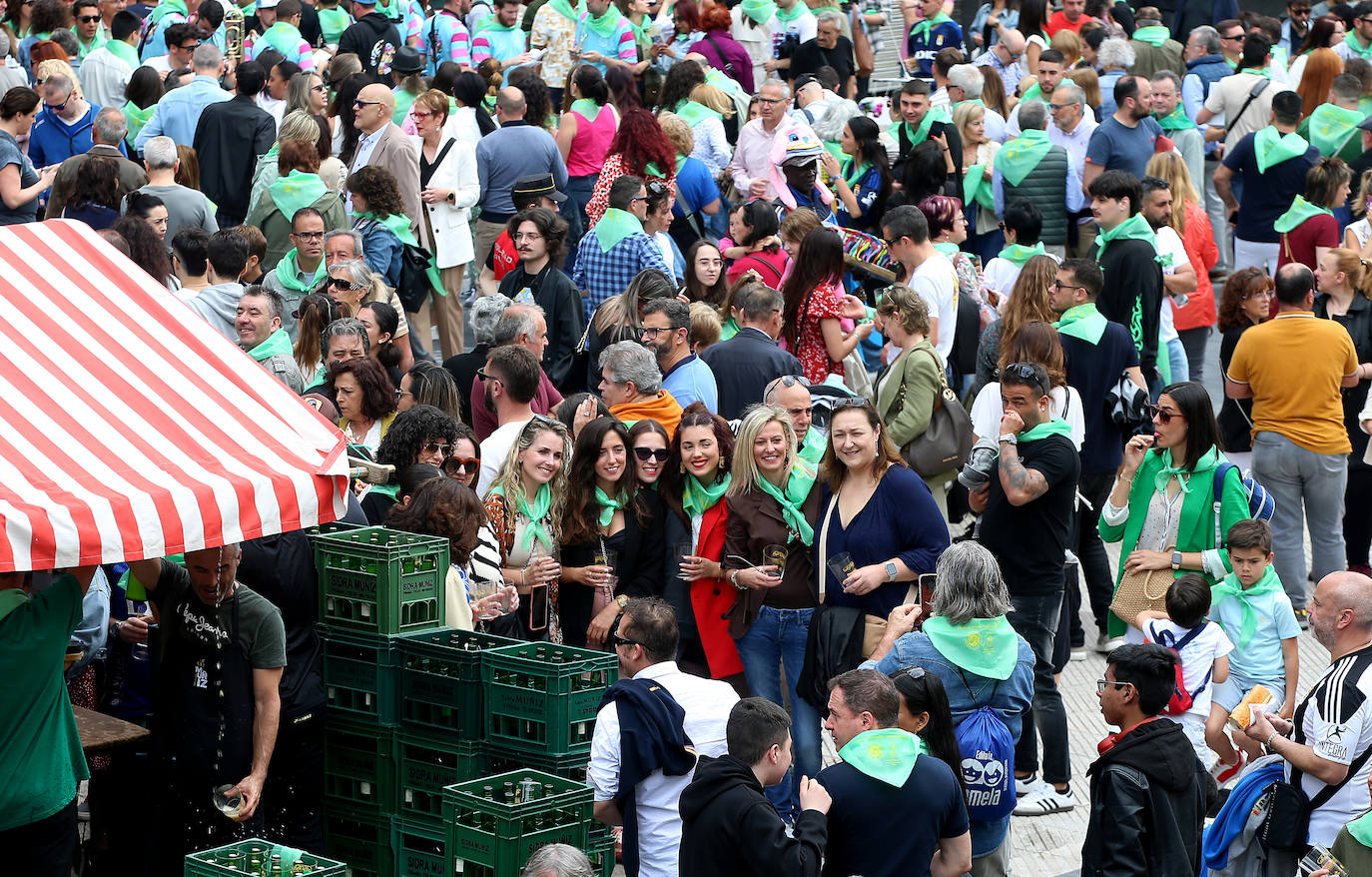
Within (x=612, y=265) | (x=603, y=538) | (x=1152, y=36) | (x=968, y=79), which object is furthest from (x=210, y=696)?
(x=1152, y=36)

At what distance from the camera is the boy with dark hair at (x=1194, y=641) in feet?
21.0

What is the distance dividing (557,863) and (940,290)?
17.9ft

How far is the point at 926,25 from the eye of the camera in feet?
53.0

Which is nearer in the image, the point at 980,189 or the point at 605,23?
the point at 980,189

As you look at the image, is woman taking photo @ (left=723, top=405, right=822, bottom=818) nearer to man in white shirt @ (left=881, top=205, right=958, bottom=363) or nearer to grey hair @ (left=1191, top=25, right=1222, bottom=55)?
man in white shirt @ (left=881, top=205, right=958, bottom=363)

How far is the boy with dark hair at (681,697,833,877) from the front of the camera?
14.6 ft

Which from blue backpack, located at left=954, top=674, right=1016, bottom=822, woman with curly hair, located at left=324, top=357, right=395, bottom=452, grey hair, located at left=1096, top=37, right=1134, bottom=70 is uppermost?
grey hair, located at left=1096, top=37, right=1134, bottom=70

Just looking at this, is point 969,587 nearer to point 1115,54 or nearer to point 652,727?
point 652,727

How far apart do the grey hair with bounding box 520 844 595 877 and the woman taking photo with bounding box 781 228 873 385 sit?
4633 millimetres

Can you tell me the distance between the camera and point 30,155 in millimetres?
10859

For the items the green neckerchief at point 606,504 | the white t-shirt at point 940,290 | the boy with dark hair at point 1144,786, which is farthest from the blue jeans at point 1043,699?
the white t-shirt at point 940,290

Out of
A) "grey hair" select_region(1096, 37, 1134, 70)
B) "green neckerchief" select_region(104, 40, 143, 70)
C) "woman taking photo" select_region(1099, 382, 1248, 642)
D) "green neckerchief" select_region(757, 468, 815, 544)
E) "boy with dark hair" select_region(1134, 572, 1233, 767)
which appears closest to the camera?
"boy with dark hair" select_region(1134, 572, 1233, 767)

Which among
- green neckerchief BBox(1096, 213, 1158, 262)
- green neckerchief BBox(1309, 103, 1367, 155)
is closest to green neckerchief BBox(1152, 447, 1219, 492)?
green neckerchief BBox(1096, 213, 1158, 262)

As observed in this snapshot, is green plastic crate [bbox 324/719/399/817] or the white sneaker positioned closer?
green plastic crate [bbox 324/719/399/817]
